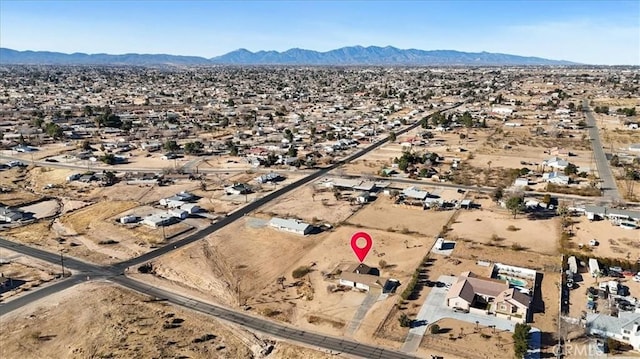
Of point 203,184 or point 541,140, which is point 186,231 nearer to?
point 203,184

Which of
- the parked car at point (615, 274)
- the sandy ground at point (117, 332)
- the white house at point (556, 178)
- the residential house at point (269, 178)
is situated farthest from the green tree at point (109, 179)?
the white house at point (556, 178)

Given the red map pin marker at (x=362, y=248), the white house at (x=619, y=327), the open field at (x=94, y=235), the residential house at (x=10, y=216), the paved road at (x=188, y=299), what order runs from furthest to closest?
the residential house at (x=10, y=216) < the open field at (x=94, y=235) < the red map pin marker at (x=362, y=248) < the paved road at (x=188, y=299) < the white house at (x=619, y=327)

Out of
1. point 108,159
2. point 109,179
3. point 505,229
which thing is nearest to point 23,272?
point 109,179

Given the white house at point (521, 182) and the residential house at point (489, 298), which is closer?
the residential house at point (489, 298)

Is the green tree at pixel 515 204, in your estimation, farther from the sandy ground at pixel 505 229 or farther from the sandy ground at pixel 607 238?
the sandy ground at pixel 607 238

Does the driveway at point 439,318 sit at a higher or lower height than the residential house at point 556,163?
lower

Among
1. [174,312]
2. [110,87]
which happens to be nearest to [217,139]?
[174,312]
